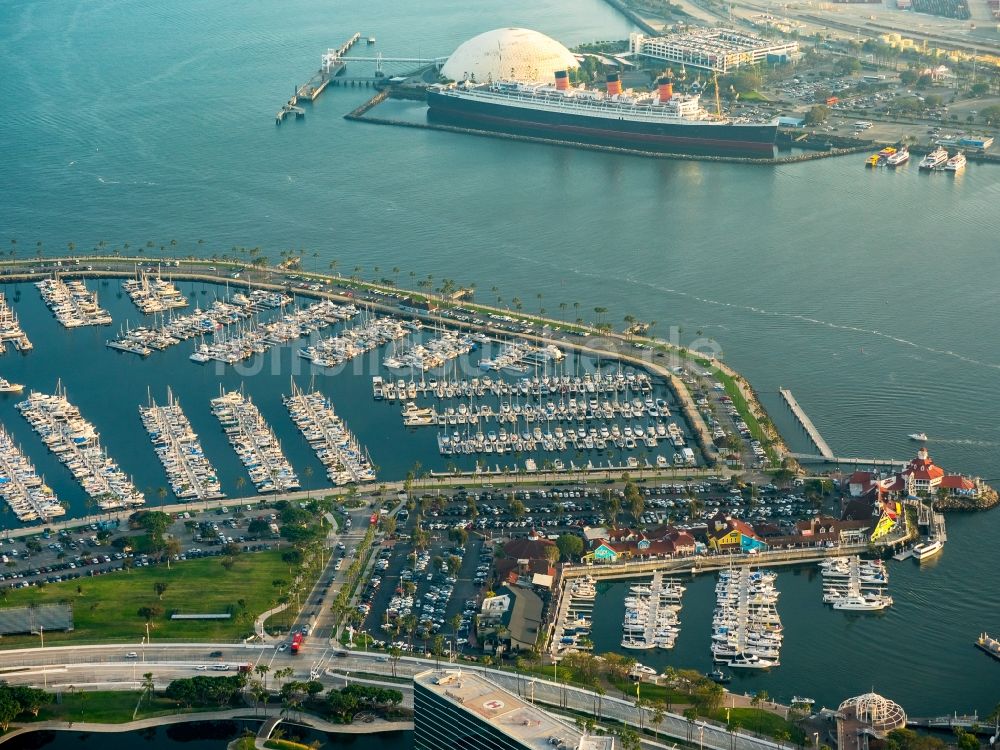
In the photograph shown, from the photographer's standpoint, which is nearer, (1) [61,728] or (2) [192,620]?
(1) [61,728]

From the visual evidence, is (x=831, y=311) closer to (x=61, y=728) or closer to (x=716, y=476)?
(x=716, y=476)

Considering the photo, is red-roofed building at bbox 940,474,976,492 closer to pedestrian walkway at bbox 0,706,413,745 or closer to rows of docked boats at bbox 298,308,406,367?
pedestrian walkway at bbox 0,706,413,745

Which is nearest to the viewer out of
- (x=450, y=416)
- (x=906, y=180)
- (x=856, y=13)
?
(x=450, y=416)

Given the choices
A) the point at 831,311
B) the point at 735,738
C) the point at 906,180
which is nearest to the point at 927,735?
the point at 735,738

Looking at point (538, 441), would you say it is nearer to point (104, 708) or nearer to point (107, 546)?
point (107, 546)

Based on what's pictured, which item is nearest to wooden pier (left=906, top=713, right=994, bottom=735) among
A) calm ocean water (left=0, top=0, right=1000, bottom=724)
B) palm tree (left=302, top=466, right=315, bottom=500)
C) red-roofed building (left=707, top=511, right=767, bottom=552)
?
calm ocean water (left=0, top=0, right=1000, bottom=724)

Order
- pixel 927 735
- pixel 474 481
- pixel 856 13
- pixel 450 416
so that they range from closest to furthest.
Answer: pixel 927 735, pixel 474 481, pixel 450 416, pixel 856 13

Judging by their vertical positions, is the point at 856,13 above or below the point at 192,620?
above

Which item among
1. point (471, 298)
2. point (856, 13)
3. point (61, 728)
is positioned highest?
point (856, 13)
